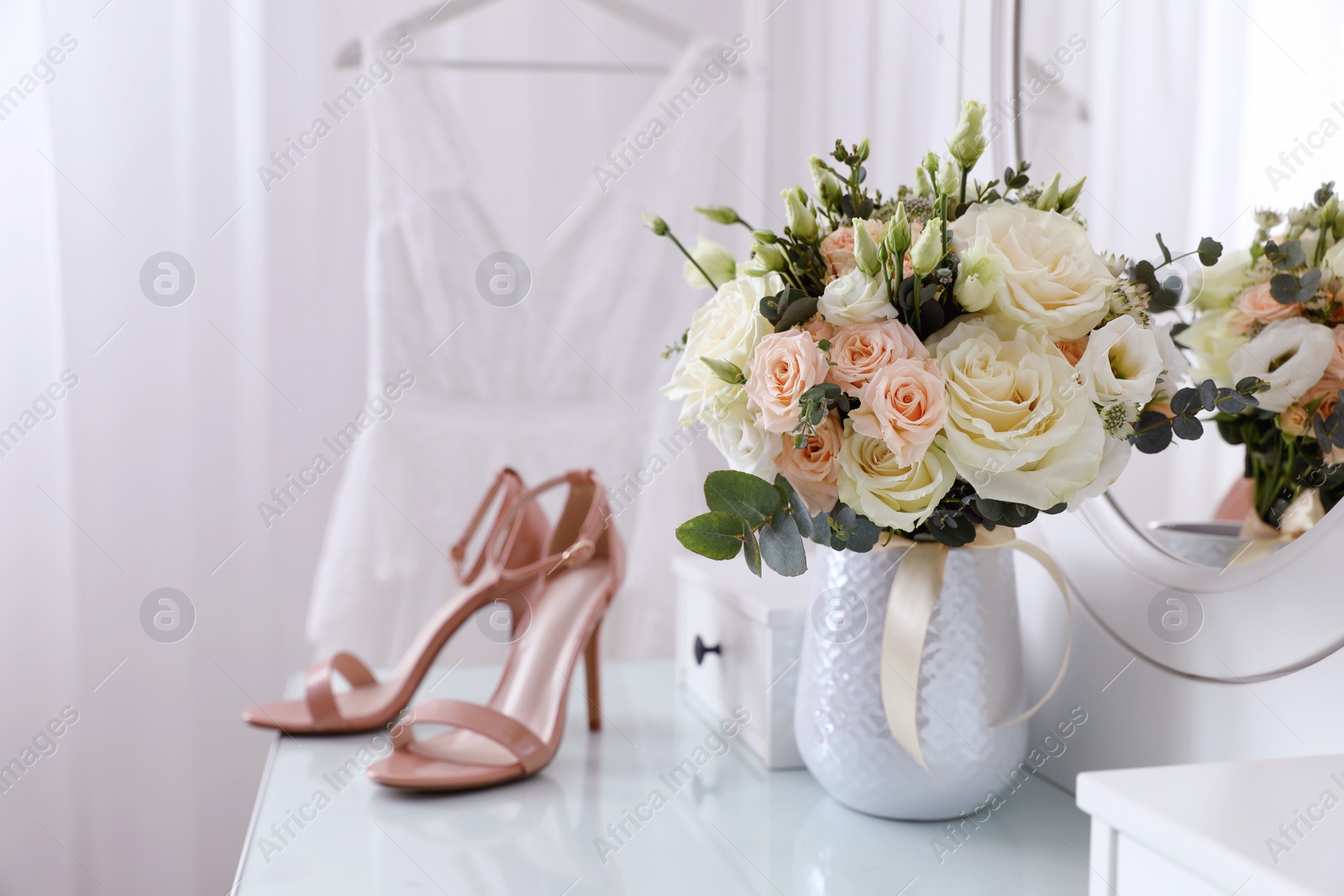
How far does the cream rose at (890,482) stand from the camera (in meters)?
0.54

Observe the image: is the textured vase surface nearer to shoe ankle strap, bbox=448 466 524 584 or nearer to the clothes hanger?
shoe ankle strap, bbox=448 466 524 584

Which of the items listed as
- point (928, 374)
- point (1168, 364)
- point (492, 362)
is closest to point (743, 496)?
point (928, 374)

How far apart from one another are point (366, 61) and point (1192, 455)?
130 centimetres

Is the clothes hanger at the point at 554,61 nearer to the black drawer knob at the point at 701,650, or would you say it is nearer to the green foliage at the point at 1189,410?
the black drawer knob at the point at 701,650

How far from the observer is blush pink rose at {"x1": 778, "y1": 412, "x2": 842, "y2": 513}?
574 millimetres

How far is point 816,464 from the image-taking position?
22.6 inches

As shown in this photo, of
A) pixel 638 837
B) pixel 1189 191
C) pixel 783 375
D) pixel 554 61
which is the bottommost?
pixel 638 837

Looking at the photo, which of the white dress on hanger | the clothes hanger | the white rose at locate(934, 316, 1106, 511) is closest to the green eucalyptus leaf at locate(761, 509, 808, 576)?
the white rose at locate(934, 316, 1106, 511)

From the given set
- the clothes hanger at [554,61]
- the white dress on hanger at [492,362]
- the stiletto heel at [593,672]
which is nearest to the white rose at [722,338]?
the stiletto heel at [593,672]

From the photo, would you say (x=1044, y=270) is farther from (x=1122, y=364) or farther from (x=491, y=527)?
(x=491, y=527)

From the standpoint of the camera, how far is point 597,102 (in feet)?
5.95

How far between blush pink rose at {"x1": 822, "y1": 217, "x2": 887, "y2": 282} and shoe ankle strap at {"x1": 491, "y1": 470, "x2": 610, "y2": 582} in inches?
17.6

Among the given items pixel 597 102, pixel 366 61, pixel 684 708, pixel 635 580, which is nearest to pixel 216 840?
pixel 635 580

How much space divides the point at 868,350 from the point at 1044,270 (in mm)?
104
